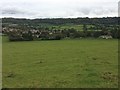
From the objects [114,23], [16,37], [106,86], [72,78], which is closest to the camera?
[106,86]

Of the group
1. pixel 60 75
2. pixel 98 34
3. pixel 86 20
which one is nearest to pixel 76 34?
pixel 98 34

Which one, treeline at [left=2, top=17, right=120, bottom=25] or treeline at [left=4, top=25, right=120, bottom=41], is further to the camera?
treeline at [left=2, top=17, right=120, bottom=25]

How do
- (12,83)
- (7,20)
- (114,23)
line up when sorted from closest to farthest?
(12,83) → (114,23) → (7,20)

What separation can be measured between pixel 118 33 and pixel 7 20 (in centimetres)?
3530

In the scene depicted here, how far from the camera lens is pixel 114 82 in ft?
42.8

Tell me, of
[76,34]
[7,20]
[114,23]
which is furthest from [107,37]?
[7,20]

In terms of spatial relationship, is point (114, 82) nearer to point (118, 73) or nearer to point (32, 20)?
point (118, 73)

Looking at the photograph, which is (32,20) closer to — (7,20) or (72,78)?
(7,20)

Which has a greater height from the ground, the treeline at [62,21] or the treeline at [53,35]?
the treeline at [62,21]

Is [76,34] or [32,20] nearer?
[76,34]

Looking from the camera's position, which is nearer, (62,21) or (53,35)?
(53,35)

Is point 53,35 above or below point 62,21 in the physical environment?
below

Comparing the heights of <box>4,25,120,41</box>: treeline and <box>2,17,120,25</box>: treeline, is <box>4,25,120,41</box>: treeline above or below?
below

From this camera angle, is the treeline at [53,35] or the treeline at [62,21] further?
the treeline at [62,21]
